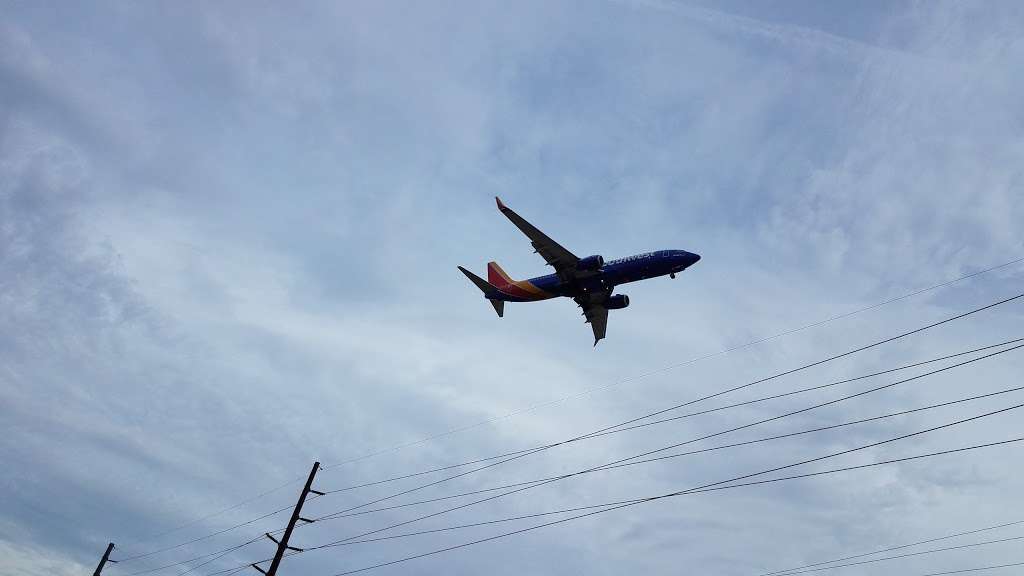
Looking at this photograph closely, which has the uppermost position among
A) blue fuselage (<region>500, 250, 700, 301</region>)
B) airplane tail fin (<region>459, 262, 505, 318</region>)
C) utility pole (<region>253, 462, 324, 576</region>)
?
airplane tail fin (<region>459, 262, 505, 318</region>)

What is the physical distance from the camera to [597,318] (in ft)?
174

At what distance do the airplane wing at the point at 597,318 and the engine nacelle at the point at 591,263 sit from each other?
5.20 metres

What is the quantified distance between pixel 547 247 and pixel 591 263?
3329mm

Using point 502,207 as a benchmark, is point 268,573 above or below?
below

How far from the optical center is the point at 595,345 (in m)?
53.8

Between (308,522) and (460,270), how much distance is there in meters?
21.8

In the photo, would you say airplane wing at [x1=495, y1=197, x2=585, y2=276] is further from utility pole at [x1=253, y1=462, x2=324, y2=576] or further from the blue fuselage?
utility pole at [x1=253, y1=462, x2=324, y2=576]

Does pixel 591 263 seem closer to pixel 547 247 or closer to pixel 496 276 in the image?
pixel 547 247

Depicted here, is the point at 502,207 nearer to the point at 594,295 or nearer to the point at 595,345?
the point at 594,295

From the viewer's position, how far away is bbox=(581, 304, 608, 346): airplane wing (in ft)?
172

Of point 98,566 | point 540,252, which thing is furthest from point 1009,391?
point 98,566

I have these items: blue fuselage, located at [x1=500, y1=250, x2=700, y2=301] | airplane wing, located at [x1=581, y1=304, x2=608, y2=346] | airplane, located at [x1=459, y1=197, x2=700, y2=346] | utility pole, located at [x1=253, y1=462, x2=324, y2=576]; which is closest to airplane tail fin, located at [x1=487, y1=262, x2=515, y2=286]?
airplane, located at [x1=459, y1=197, x2=700, y2=346]

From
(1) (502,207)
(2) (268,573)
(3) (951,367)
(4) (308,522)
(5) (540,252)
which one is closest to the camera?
(3) (951,367)

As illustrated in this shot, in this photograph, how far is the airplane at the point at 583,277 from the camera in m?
44.8
